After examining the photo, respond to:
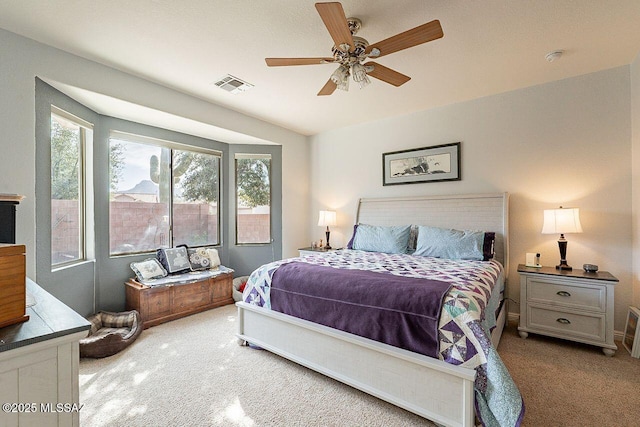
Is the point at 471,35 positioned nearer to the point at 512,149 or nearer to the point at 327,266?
the point at 512,149

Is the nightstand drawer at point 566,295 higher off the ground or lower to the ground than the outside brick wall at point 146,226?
lower

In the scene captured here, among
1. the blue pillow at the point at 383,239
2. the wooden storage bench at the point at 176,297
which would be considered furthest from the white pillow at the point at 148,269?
the blue pillow at the point at 383,239

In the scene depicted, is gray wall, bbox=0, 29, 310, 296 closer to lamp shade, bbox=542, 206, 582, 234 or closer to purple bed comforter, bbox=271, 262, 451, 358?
purple bed comforter, bbox=271, 262, 451, 358

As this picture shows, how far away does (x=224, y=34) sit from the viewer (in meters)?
2.29

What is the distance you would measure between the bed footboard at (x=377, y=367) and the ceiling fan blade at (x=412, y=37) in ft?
6.50

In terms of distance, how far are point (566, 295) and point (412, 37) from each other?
2.74m

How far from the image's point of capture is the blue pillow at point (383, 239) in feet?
11.8

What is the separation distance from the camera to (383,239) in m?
3.70

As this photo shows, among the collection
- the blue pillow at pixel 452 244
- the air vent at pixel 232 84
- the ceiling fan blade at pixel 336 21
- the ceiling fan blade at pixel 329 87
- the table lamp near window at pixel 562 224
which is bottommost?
the blue pillow at pixel 452 244

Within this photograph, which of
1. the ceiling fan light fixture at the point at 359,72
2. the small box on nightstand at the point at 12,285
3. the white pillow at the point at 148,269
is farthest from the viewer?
the white pillow at the point at 148,269

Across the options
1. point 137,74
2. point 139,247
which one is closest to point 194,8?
point 137,74

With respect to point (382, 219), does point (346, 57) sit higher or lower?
higher

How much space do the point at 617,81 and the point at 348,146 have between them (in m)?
3.19

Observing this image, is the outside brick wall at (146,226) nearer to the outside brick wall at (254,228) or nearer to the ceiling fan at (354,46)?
the outside brick wall at (254,228)
